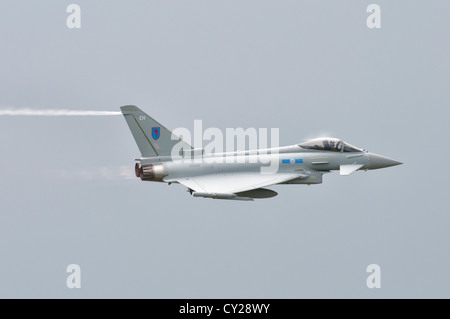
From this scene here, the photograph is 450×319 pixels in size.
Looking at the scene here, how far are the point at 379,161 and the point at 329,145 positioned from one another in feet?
7.32

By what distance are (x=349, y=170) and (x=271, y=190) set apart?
11.0ft

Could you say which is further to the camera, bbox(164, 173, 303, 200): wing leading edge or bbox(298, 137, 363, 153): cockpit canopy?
bbox(298, 137, 363, 153): cockpit canopy

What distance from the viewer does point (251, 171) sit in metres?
47.0

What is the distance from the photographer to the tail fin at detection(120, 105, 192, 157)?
4659cm

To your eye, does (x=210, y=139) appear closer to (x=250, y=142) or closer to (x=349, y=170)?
(x=250, y=142)

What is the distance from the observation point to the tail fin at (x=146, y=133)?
46594 millimetres

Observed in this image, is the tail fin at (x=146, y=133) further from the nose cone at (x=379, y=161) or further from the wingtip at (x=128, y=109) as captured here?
the nose cone at (x=379, y=161)

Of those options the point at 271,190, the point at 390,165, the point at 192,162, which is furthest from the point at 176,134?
the point at 390,165

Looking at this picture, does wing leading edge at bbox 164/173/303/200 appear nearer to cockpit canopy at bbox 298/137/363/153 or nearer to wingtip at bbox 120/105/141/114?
cockpit canopy at bbox 298/137/363/153

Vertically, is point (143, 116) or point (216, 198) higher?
point (143, 116)

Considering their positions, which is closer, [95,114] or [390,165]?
[95,114]

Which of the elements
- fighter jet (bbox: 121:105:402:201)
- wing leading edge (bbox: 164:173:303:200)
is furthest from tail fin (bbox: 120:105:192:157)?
wing leading edge (bbox: 164:173:303:200)

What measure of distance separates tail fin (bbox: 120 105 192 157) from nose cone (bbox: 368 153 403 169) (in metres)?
8.33

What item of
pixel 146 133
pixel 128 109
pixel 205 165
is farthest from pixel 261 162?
pixel 128 109
